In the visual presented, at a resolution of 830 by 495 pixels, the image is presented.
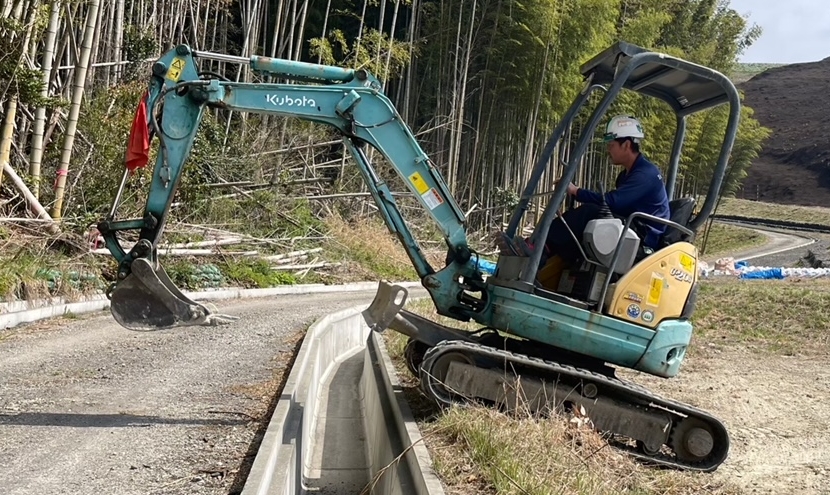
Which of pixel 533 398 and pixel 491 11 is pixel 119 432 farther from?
pixel 491 11

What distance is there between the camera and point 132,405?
18.8 ft

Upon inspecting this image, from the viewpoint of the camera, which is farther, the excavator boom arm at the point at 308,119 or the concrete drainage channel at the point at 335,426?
the excavator boom arm at the point at 308,119

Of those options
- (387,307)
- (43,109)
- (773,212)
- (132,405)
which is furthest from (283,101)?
(773,212)

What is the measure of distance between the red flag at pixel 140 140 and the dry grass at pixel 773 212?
42.7 m

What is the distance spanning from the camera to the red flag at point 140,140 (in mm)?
5352

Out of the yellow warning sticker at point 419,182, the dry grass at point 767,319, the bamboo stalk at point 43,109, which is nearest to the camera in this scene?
the yellow warning sticker at point 419,182

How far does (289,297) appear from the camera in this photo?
13703mm

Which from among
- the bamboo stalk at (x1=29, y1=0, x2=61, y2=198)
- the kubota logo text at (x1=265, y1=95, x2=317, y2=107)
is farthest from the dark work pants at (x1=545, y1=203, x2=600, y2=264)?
the bamboo stalk at (x1=29, y1=0, x2=61, y2=198)

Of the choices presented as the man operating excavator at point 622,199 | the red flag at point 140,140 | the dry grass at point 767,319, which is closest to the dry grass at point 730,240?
the dry grass at point 767,319

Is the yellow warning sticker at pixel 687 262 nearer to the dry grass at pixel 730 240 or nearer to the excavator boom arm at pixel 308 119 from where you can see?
the excavator boom arm at pixel 308 119

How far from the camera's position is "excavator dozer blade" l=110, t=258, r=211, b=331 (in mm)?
5434

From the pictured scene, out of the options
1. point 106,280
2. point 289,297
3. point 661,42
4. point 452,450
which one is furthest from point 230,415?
point 661,42

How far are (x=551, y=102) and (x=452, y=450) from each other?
18.7 meters

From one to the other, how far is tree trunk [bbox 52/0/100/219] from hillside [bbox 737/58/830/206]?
55311 millimetres
